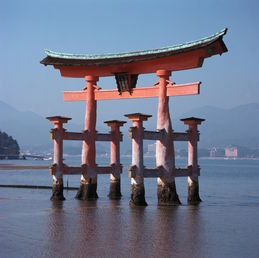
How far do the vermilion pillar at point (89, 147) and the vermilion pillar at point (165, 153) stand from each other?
472 cm

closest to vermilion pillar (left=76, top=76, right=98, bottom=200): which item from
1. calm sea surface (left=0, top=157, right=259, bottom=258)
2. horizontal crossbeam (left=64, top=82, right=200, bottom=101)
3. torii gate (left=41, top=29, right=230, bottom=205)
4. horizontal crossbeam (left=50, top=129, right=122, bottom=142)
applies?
torii gate (left=41, top=29, right=230, bottom=205)

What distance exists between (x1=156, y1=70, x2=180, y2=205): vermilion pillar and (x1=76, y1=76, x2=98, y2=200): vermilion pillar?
4.72 m

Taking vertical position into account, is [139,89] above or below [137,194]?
above

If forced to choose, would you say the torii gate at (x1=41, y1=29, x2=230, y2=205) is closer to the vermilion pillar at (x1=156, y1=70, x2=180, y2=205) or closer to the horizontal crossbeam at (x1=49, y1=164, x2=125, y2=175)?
the vermilion pillar at (x1=156, y1=70, x2=180, y2=205)

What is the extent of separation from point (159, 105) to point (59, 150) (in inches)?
233

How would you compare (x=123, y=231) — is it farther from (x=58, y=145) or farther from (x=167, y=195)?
(x=58, y=145)

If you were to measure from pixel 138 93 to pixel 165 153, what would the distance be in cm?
357

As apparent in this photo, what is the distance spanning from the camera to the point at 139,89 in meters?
29.3

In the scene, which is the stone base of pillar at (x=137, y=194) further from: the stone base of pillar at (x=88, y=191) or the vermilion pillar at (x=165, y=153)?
the stone base of pillar at (x=88, y=191)

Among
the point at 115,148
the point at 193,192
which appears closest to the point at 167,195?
the point at 193,192

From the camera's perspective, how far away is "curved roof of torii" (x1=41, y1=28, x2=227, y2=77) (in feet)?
86.9

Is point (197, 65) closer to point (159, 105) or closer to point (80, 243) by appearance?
point (159, 105)

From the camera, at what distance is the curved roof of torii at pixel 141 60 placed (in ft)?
86.9

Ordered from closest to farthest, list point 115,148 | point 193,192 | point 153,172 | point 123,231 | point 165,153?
point 123,231 < point 153,172 < point 165,153 < point 193,192 < point 115,148
